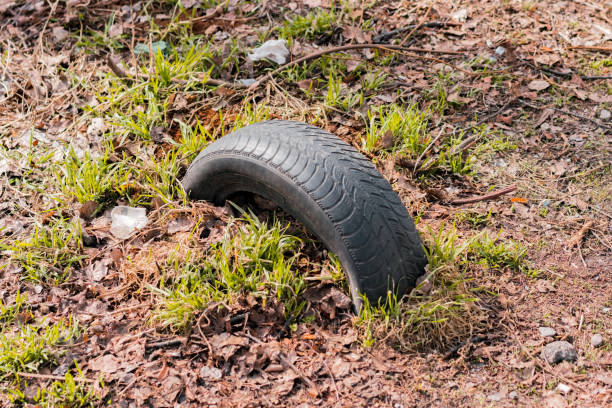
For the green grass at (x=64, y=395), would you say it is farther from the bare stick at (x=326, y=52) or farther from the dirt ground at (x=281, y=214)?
the bare stick at (x=326, y=52)

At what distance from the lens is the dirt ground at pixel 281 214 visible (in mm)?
2646

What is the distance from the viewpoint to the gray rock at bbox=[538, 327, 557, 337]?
2.81 meters

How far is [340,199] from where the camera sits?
2678mm

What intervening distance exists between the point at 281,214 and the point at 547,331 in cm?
152

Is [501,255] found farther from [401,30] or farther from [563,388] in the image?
[401,30]

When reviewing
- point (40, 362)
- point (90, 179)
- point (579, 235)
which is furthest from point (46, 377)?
point (579, 235)

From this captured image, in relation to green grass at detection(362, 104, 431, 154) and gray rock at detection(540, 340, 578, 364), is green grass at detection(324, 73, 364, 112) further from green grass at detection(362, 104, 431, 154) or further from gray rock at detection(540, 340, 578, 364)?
gray rock at detection(540, 340, 578, 364)

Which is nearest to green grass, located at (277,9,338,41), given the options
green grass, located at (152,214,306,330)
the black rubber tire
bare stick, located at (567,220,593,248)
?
the black rubber tire

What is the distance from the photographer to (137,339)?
9.18 ft

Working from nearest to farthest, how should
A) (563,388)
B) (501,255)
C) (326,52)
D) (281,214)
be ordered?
(563,388) < (501,255) < (281,214) < (326,52)

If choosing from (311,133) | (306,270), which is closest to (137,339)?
(306,270)

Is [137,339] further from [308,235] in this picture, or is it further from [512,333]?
[512,333]

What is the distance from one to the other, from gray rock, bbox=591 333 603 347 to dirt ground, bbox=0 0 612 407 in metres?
0.01

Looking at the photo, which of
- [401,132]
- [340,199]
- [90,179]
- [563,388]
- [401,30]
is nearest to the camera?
[563,388]
